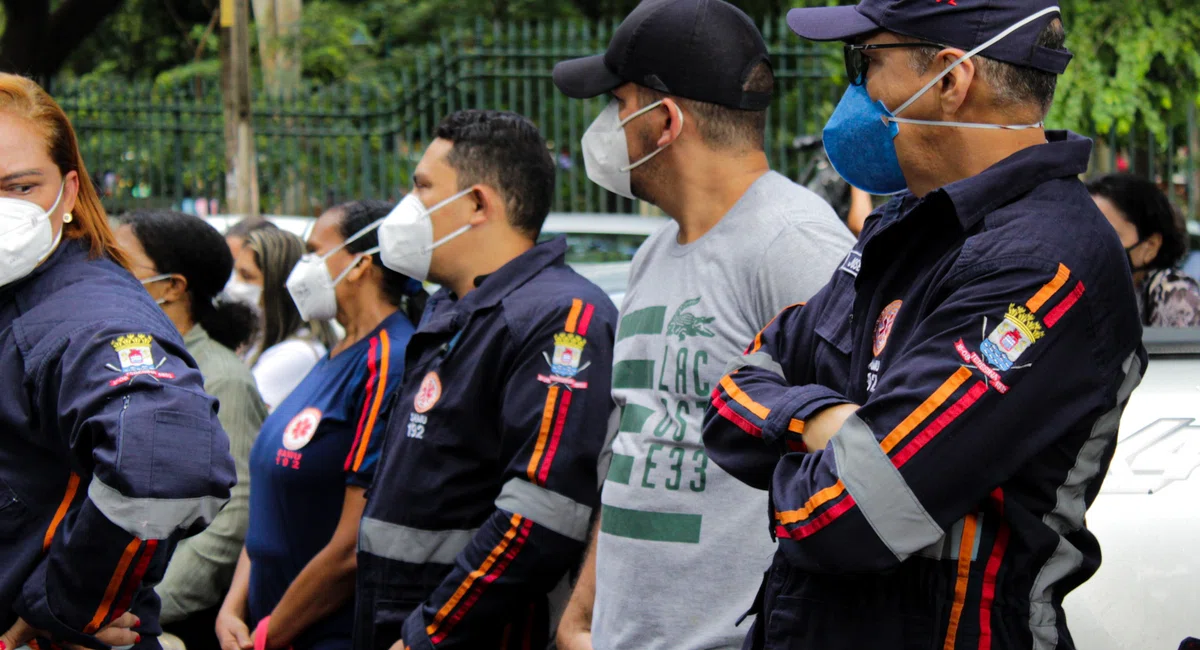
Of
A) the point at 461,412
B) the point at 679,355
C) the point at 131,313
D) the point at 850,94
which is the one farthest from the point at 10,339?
the point at 850,94

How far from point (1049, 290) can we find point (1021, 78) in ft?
1.39

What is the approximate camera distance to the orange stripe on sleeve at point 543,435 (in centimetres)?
326

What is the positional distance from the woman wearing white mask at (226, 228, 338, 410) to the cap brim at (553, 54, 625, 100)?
1.93 meters

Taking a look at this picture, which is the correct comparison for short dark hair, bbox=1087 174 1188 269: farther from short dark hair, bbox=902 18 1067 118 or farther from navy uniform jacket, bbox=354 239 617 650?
short dark hair, bbox=902 18 1067 118

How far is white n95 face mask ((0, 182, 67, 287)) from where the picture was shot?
2781 mm

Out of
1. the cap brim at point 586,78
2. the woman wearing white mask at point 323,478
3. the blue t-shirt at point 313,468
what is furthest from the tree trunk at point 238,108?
the cap brim at point 586,78

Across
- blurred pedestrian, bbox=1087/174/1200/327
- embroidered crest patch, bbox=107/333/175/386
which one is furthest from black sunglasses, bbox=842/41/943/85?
blurred pedestrian, bbox=1087/174/1200/327

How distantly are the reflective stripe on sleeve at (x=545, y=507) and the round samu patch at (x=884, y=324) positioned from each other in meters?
1.25

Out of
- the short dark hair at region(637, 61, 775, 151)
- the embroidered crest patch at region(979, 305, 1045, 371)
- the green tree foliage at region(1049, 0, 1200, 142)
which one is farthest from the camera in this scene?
the green tree foliage at region(1049, 0, 1200, 142)

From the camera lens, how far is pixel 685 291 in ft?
9.78

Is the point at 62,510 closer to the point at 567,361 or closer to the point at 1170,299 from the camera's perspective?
the point at 567,361

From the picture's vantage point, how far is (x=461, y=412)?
343 cm

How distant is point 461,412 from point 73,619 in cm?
108

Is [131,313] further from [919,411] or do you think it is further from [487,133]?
[919,411]
